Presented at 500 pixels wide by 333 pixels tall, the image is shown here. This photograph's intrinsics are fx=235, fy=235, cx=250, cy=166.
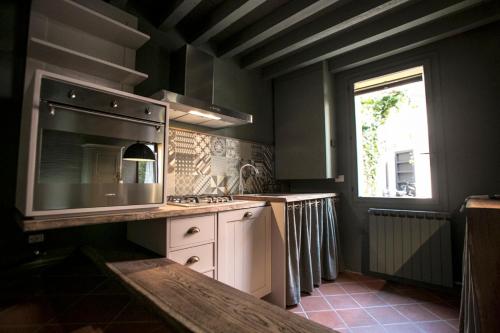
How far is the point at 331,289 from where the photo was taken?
2326 millimetres

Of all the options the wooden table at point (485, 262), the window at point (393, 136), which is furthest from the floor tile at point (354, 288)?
the wooden table at point (485, 262)

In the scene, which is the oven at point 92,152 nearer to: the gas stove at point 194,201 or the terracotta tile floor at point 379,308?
the gas stove at point 194,201

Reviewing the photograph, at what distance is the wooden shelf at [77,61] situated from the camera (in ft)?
4.48

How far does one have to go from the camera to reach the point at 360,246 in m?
2.74

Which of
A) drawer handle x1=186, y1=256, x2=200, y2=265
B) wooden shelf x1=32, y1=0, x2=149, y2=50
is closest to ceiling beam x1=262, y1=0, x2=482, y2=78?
wooden shelf x1=32, y1=0, x2=149, y2=50

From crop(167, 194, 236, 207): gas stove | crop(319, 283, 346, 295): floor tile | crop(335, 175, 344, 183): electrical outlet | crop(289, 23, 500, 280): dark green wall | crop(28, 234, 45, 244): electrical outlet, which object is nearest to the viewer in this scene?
crop(28, 234, 45, 244): electrical outlet

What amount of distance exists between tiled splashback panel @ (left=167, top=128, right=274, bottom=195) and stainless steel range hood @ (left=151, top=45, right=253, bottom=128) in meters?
0.23

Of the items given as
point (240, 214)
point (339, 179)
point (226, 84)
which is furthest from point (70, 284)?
point (339, 179)

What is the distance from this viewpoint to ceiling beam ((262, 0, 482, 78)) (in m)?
1.93

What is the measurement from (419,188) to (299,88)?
5.83ft

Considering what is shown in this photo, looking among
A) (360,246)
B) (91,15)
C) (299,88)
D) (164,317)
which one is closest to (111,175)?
(164,317)

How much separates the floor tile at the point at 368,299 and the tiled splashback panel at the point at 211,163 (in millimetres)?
1485

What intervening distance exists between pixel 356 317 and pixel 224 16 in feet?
8.91

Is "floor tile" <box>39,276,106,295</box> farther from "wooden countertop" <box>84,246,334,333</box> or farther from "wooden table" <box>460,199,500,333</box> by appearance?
"wooden table" <box>460,199,500,333</box>
